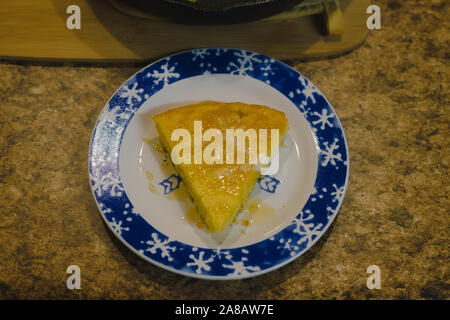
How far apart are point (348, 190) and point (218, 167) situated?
0.42m

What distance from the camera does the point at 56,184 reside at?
1056 millimetres

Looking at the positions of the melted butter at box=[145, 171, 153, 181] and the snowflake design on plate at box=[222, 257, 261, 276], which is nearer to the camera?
the snowflake design on plate at box=[222, 257, 261, 276]

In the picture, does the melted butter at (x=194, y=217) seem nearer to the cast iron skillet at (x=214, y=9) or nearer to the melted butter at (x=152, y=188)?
the melted butter at (x=152, y=188)

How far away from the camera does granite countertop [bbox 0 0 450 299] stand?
961 millimetres

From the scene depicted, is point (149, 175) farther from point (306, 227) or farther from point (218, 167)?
point (306, 227)

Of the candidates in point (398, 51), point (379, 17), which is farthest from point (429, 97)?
point (379, 17)

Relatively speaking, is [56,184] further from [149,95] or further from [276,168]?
[276,168]

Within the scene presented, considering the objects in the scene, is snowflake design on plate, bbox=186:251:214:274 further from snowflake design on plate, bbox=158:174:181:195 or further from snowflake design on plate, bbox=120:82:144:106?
snowflake design on plate, bbox=120:82:144:106

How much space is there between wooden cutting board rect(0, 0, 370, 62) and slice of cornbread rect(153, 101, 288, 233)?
284 mm

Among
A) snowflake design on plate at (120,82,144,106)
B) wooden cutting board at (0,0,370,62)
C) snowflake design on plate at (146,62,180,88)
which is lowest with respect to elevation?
snowflake design on plate at (120,82,144,106)

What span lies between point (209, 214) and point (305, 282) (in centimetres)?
33

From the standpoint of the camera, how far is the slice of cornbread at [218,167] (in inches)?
37.5

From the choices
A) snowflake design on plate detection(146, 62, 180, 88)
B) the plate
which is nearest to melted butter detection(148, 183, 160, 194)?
the plate

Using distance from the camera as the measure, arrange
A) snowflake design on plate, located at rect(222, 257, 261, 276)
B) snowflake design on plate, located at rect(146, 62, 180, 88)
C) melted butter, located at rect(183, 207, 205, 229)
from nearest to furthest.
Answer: snowflake design on plate, located at rect(222, 257, 261, 276), melted butter, located at rect(183, 207, 205, 229), snowflake design on plate, located at rect(146, 62, 180, 88)
